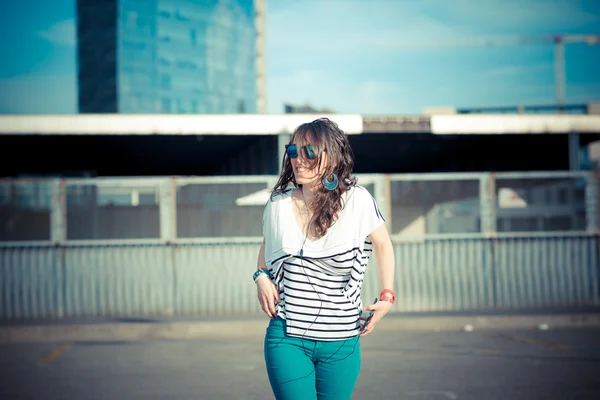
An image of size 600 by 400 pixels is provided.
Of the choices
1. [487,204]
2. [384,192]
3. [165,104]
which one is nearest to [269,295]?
[384,192]

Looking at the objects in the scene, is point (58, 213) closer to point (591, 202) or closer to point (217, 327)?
point (217, 327)

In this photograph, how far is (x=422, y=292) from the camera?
1200 centimetres

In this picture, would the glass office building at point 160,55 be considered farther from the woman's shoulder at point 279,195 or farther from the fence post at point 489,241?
the woman's shoulder at point 279,195

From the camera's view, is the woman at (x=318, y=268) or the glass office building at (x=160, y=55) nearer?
the woman at (x=318, y=268)

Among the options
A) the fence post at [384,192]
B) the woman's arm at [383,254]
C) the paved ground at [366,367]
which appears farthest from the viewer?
the fence post at [384,192]

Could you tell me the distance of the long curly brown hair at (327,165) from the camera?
2744 mm

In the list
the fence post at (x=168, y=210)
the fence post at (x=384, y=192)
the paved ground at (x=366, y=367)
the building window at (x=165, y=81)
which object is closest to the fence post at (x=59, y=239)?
the fence post at (x=168, y=210)

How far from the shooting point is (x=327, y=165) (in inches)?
110

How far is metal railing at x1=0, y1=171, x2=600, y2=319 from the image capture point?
11656 millimetres

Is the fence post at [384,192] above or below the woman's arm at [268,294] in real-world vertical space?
above

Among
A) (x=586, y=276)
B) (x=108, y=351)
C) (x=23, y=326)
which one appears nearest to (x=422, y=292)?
(x=586, y=276)

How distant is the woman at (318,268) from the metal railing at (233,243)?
8829 millimetres

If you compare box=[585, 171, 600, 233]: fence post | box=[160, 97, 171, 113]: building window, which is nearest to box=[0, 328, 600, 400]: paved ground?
box=[585, 171, 600, 233]: fence post

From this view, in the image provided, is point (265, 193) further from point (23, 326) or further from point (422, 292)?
point (23, 326)
